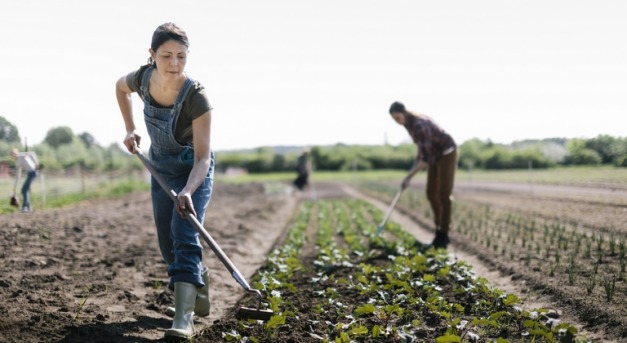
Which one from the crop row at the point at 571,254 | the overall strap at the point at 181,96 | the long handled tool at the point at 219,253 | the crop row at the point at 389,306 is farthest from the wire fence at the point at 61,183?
the crop row at the point at 571,254

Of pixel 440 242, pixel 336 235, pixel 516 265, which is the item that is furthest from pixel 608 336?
pixel 336 235

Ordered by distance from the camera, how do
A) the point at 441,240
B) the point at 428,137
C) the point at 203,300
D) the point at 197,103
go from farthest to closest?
the point at 441,240 → the point at 428,137 → the point at 203,300 → the point at 197,103

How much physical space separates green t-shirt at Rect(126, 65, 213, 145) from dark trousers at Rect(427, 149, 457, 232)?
437 cm

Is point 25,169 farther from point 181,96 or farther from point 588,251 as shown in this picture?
point 588,251

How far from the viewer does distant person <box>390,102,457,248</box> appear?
7363 millimetres

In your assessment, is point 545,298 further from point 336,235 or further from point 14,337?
point 336,235

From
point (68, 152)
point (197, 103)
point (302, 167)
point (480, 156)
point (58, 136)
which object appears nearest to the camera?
point (197, 103)

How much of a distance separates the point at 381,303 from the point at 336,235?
5.40 meters

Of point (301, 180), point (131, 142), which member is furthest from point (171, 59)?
point (301, 180)

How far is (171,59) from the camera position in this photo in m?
3.51

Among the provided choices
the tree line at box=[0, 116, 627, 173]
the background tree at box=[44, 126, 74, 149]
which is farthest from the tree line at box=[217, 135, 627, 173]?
the background tree at box=[44, 126, 74, 149]

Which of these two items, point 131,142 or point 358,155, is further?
point 358,155

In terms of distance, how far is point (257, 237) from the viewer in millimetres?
10125

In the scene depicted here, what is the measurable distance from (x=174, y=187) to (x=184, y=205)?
42cm
